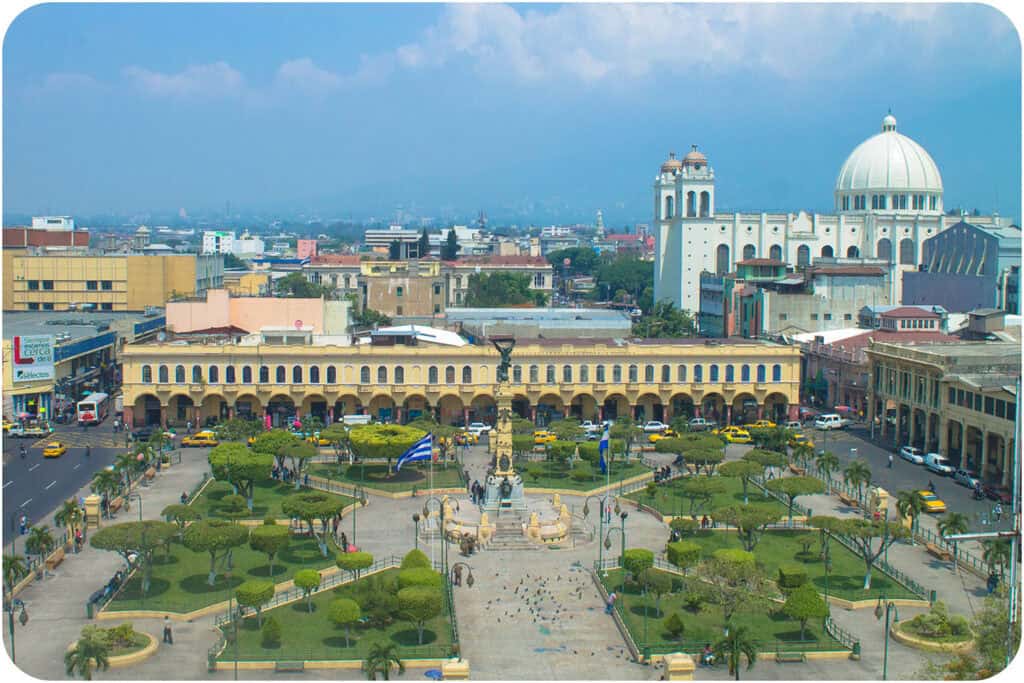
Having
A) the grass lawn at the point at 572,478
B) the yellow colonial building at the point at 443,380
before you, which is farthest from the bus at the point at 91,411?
the grass lawn at the point at 572,478

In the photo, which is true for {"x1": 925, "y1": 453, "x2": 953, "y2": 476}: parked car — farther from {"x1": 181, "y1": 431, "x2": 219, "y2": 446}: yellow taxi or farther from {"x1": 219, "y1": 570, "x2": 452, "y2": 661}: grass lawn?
{"x1": 181, "y1": 431, "x2": 219, "y2": 446}: yellow taxi

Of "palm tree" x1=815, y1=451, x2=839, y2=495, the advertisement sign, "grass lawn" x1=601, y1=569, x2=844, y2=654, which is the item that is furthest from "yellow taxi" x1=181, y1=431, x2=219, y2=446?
"grass lawn" x1=601, y1=569, x2=844, y2=654

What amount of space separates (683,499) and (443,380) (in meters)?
16.5

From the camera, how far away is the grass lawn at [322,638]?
82.6 ft

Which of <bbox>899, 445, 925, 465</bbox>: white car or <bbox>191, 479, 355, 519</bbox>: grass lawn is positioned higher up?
<bbox>899, 445, 925, 465</bbox>: white car

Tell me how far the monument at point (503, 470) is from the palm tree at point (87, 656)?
48.0 ft

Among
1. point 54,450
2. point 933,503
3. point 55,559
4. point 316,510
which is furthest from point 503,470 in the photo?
point 54,450

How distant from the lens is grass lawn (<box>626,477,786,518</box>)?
3828 centimetres

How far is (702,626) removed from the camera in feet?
89.5

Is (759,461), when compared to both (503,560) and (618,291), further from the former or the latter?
(618,291)

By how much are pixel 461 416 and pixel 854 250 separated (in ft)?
162

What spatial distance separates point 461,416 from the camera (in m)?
54.8

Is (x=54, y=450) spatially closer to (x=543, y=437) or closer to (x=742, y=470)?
(x=543, y=437)

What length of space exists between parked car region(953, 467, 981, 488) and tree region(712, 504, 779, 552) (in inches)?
457
